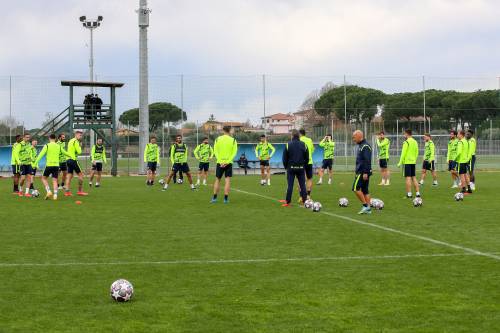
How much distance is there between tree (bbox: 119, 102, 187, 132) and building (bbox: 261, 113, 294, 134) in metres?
5.14

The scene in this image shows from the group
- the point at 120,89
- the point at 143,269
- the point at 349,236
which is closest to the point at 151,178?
the point at 120,89

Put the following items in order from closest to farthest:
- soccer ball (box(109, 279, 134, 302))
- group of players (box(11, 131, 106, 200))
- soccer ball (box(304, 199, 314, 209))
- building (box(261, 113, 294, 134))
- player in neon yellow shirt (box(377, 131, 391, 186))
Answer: soccer ball (box(109, 279, 134, 302)) < soccer ball (box(304, 199, 314, 209)) < group of players (box(11, 131, 106, 200)) < player in neon yellow shirt (box(377, 131, 391, 186)) < building (box(261, 113, 294, 134))

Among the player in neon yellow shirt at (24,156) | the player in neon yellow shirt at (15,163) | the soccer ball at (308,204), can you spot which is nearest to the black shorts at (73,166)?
the player in neon yellow shirt at (24,156)

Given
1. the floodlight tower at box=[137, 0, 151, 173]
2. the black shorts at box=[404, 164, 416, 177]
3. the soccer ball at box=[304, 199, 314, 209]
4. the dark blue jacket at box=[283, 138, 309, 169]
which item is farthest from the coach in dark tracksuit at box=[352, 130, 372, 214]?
the floodlight tower at box=[137, 0, 151, 173]

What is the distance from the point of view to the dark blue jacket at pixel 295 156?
59.0 ft

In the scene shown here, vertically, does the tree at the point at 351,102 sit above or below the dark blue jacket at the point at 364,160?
above

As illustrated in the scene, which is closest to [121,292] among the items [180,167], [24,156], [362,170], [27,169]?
[362,170]

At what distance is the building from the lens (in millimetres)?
43469

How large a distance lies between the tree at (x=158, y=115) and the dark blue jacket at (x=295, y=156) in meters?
24.5

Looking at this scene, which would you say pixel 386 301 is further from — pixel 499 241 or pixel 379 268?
pixel 499 241

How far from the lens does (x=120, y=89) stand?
40.9m

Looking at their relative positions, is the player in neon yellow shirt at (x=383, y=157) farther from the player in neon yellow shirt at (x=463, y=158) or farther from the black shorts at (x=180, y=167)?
the black shorts at (x=180, y=167)

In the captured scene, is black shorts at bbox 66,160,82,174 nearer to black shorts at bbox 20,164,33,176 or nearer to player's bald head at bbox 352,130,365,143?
black shorts at bbox 20,164,33,176

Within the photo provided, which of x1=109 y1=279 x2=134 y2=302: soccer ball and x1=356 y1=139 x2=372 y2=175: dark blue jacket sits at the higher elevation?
x1=356 y1=139 x2=372 y2=175: dark blue jacket
